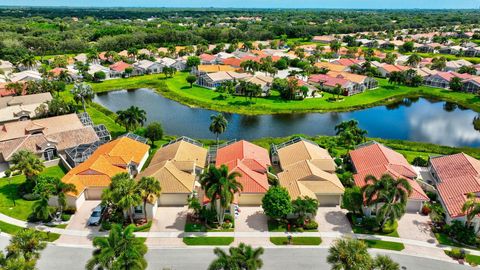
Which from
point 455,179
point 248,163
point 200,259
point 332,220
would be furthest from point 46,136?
point 455,179

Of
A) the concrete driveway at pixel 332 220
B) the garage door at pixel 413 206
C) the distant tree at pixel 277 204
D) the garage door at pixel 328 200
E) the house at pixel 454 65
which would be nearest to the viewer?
the distant tree at pixel 277 204

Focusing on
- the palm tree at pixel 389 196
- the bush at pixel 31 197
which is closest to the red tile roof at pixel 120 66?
the bush at pixel 31 197

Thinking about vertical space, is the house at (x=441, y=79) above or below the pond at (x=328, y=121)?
above

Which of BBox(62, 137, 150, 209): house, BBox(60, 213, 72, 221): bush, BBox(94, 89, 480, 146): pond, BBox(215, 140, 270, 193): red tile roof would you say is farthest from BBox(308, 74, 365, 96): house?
BBox(60, 213, 72, 221): bush

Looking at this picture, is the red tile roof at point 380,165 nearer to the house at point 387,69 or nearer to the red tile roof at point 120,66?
the house at point 387,69

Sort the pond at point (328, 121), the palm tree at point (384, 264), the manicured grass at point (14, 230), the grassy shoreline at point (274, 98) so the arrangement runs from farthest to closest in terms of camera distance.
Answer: the grassy shoreline at point (274, 98) → the pond at point (328, 121) → the manicured grass at point (14, 230) → the palm tree at point (384, 264)

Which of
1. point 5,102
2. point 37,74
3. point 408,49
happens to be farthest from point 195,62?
point 408,49

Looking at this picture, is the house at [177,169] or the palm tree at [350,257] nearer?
the palm tree at [350,257]
